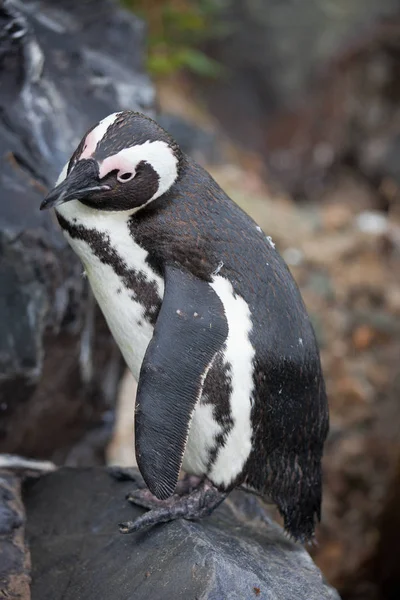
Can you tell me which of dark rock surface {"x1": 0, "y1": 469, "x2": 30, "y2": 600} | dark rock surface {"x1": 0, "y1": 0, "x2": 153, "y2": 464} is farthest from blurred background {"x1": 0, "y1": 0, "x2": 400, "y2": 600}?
dark rock surface {"x1": 0, "y1": 469, "x2": 30, "y2": 600}

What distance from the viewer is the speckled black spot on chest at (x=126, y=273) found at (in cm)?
217

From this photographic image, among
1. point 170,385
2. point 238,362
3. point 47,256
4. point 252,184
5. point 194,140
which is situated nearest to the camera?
point 170,385

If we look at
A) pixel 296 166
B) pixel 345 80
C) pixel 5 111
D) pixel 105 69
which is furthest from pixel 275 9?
pixel 5 111

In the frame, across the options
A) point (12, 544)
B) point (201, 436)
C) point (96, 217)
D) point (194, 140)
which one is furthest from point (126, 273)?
point (194, 140)

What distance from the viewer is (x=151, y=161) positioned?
209cm

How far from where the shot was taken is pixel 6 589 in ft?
6.83

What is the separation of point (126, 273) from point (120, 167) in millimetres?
280

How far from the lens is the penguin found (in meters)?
2.01

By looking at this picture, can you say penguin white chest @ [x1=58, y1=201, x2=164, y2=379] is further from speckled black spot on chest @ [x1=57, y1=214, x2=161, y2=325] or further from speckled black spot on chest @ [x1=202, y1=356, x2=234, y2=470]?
speckled black spot on chest @ [x1=202, y1=356, x2=234, y2=470]

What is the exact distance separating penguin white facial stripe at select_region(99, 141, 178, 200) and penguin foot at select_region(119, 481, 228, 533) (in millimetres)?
809

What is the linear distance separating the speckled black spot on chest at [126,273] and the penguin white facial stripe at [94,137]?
7.9 inches

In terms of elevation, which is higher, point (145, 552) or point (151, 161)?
point (151, 161)

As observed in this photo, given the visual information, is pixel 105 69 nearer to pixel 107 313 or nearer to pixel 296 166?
pixel 107 313

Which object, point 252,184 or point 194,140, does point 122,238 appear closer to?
point 194,140
